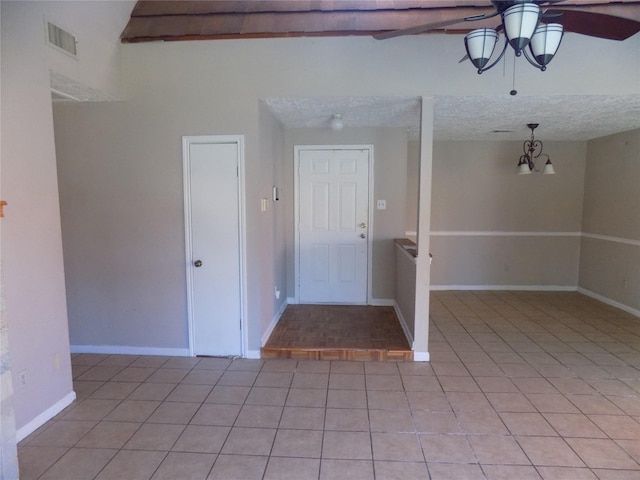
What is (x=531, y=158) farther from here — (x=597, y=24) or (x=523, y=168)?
(x=597, y=24)

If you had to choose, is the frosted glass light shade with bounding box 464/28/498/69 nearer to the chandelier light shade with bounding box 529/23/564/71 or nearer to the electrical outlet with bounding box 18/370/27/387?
the chandelier light shade with bounding box 529/23/564/71

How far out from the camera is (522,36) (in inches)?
69.1

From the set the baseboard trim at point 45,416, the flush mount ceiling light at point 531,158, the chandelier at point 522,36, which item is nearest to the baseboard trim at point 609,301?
the flush mount ceiling light at point 531,158

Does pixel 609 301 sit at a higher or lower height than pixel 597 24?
lower

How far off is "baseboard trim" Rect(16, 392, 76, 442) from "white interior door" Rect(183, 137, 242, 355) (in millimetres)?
1036

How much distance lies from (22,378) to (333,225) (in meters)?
3.38

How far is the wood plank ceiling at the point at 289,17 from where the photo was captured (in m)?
2.98

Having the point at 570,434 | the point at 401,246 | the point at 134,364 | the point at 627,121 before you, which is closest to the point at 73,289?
the point at 134,364

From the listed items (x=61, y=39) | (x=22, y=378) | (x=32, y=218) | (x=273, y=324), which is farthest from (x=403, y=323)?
(x=61, y=39)

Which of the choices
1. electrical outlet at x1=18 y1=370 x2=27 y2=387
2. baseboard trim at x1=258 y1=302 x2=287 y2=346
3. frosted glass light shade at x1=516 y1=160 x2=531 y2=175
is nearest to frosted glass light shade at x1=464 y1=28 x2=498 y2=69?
baseboard trim at x1=258 y1=302 x2=287 y2=346

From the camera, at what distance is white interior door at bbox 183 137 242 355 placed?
3.31m

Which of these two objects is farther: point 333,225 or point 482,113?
point 333,225

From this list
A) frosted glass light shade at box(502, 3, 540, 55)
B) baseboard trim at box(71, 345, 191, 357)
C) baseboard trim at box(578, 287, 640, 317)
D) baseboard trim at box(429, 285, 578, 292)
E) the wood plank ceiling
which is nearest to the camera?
frosted glass light shade at box(502, 3, 540, 55)

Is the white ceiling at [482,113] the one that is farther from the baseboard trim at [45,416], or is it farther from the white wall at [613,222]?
the baseboard trim at [45,416]
